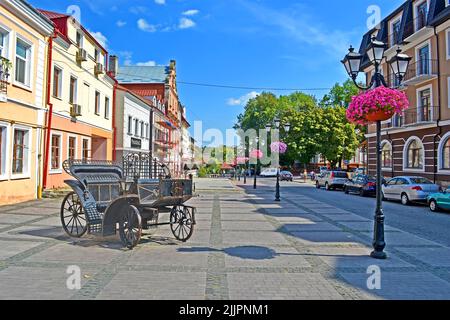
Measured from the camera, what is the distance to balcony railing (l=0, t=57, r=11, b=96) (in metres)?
11.8

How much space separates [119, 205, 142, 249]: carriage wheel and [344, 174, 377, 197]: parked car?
17427 mm

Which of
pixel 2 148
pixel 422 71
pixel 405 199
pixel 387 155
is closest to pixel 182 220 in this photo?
pixel 2 148

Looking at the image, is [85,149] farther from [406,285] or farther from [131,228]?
[406,285]

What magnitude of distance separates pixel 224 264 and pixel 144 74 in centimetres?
4080

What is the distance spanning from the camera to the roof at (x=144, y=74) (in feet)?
133

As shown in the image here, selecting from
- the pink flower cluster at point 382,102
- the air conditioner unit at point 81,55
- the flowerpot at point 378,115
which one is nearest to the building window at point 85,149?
the air conditioner unit at point 81,55

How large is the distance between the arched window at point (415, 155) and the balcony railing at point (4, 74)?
23897mm

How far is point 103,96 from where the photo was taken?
22.9m

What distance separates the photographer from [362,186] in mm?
22438

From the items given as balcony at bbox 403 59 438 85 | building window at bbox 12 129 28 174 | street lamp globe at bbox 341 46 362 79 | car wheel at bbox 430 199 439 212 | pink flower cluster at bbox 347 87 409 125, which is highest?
balcony at bbox 403 59 438 85

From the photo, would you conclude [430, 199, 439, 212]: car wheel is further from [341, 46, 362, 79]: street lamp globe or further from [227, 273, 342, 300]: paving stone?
[227, 273, 342, 300]: paving stone

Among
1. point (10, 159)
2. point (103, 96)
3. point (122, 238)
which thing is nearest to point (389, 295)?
point (122, 238)

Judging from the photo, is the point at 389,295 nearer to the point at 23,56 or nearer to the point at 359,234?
the point at 359,234

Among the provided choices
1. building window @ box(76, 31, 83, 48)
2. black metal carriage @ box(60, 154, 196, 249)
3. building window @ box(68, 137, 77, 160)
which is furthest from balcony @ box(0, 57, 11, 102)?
building window @ box(76, 31, 83, 48)
